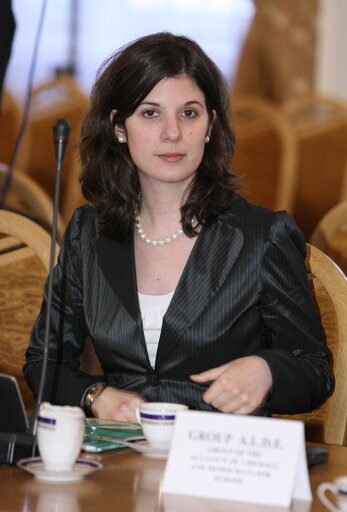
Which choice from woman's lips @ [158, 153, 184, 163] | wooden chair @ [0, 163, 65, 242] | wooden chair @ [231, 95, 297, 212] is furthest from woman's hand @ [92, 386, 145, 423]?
wooden chair @ [231, 95, 297, 212]

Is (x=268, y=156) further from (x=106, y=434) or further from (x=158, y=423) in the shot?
(x=158, y=423)

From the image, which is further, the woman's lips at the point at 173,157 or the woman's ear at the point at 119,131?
the woman's ear at the point at 119,131

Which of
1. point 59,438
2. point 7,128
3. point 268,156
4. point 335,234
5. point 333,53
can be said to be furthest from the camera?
point 333,53

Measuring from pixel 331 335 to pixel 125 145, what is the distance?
62cm

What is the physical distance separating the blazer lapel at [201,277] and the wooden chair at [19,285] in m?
0.39

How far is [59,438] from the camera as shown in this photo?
1.42 m

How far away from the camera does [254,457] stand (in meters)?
1.31

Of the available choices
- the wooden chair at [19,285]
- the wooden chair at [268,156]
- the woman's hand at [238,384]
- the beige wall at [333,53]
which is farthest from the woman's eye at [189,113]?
the beige wall at [333,53]

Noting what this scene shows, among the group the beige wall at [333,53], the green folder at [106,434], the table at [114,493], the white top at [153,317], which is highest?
the beige wall at [333,53]

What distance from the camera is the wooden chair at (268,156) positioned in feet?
14.2

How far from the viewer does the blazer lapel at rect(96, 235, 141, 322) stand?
2082 millimetres

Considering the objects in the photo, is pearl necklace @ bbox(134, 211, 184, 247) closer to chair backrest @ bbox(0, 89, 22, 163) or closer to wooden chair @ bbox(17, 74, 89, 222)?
wooden chair @ bbox(17, 74, 89, 222)

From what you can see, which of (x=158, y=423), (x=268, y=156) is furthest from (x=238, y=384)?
(x=268, y=156)

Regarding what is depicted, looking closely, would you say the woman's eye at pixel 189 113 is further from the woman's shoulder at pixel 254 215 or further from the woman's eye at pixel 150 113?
the woman's shoulder at pixel 254 215
